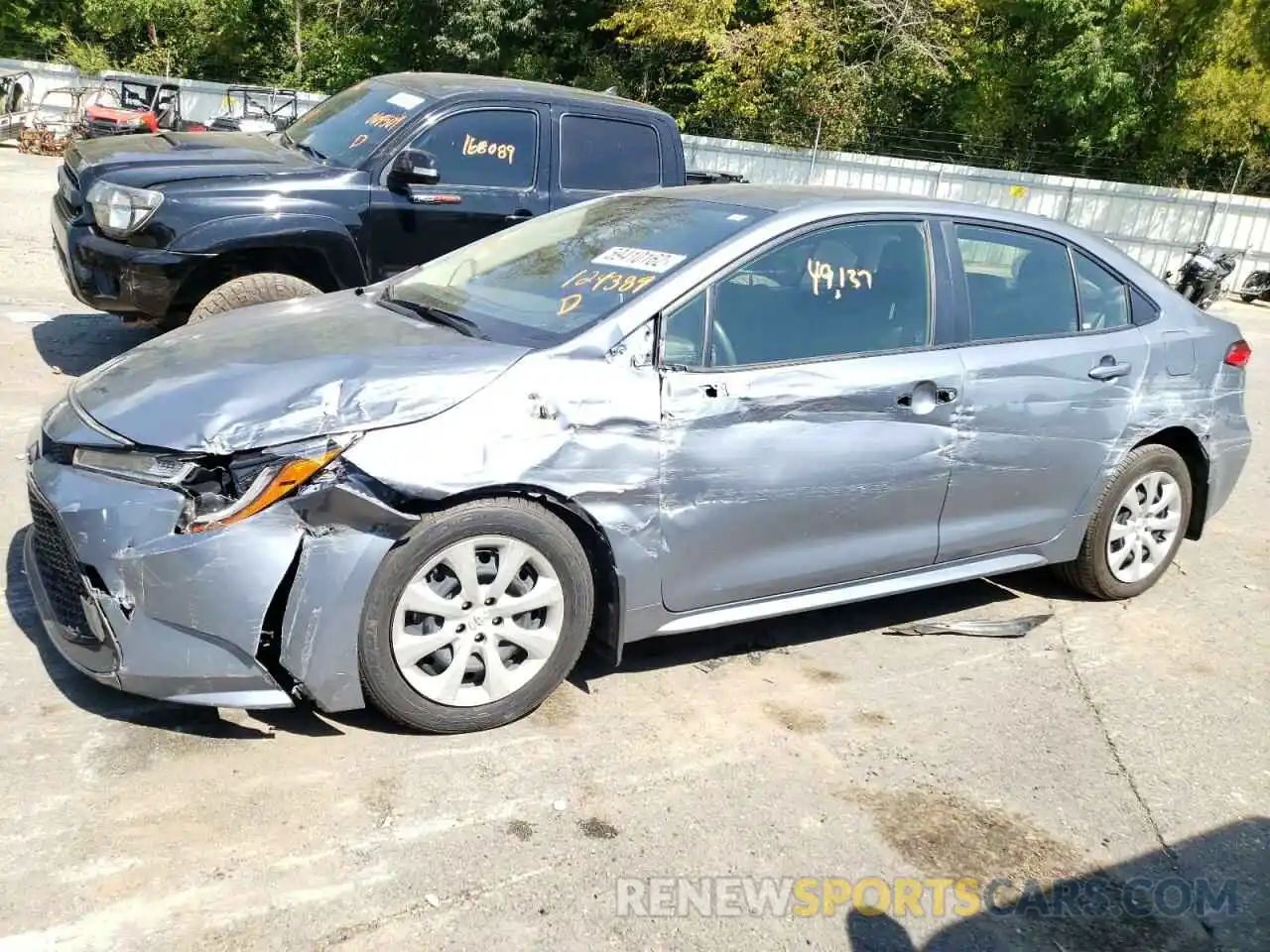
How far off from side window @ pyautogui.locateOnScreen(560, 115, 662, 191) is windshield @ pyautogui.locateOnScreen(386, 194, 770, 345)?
280 centimetres

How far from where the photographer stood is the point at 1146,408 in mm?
4898

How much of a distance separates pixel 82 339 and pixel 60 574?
511cm

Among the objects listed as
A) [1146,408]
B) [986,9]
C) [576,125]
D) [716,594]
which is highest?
[986,9]

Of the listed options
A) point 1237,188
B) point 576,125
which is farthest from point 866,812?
point 1237,188

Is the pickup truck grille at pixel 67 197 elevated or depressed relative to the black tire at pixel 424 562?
elevated

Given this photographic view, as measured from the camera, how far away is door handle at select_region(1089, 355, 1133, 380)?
15.5 feet

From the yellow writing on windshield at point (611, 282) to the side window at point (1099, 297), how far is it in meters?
2.06

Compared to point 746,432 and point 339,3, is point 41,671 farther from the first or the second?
point 339,3

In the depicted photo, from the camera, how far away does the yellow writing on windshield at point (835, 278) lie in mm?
4141

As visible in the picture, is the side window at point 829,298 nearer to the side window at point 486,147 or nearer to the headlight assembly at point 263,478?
the headlight assembly at point 263,478

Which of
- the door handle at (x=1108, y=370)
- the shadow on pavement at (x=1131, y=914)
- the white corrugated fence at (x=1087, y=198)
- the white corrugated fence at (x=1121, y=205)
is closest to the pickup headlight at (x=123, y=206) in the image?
the door handle at (x=1108, y=370)

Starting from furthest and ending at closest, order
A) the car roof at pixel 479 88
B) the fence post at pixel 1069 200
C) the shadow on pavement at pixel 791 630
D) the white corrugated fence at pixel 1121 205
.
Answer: the fence post at pixel 1069 200, the white corrugated fence at pixel 1121 205, the car roof at pixel 479 88, the shadow on pavement at pixel 791 630

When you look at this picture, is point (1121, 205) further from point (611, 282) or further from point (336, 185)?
point (611, 282)

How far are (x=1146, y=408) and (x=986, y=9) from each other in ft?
89.8
